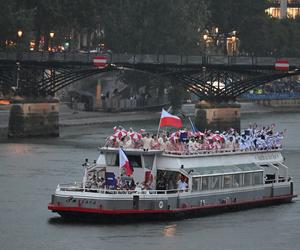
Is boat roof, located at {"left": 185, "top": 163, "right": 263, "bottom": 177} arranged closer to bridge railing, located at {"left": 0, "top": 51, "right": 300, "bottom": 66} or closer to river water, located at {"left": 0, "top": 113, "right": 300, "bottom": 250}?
river water, located at {"left": 0, "top": 113, "right": 300, "bottom": 250}

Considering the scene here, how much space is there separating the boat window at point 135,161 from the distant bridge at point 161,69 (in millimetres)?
53434

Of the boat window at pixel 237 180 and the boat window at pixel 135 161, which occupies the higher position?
the boat window at pixel 135 161

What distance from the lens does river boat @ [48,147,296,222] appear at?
6178 centimetres

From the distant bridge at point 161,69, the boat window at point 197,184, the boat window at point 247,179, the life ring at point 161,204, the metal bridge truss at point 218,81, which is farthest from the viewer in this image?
the metal bridge truss at point 218,81

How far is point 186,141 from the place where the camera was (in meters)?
66.1

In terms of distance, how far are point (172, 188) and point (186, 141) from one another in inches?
112

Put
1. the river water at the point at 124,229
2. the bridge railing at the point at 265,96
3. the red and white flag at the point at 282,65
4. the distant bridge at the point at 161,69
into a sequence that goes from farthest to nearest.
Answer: the bridge railing at the point at 265,96, the distant bridge at the point at 161,69, the red and white flag at the point at 282,65, the river water at the point at 124,229

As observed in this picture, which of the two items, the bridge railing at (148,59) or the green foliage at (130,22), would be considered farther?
the green foliage at (130,22)

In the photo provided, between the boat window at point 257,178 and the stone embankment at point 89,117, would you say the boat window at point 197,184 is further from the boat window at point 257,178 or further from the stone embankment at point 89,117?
the stone embankment at point 89,117

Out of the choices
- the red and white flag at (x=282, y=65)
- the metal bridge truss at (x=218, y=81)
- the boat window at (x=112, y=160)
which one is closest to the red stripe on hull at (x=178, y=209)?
the boat window at (x=112, y=160)

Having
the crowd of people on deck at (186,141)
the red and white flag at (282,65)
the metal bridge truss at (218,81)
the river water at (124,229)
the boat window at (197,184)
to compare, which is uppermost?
the red and white flag at (282,65)

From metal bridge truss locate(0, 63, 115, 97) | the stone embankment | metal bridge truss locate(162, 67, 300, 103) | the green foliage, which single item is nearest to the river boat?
metal bridge truss locate(162, 67, 300, 103)

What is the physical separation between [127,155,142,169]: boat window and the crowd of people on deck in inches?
19.3

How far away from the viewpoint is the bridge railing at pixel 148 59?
11800 cm
